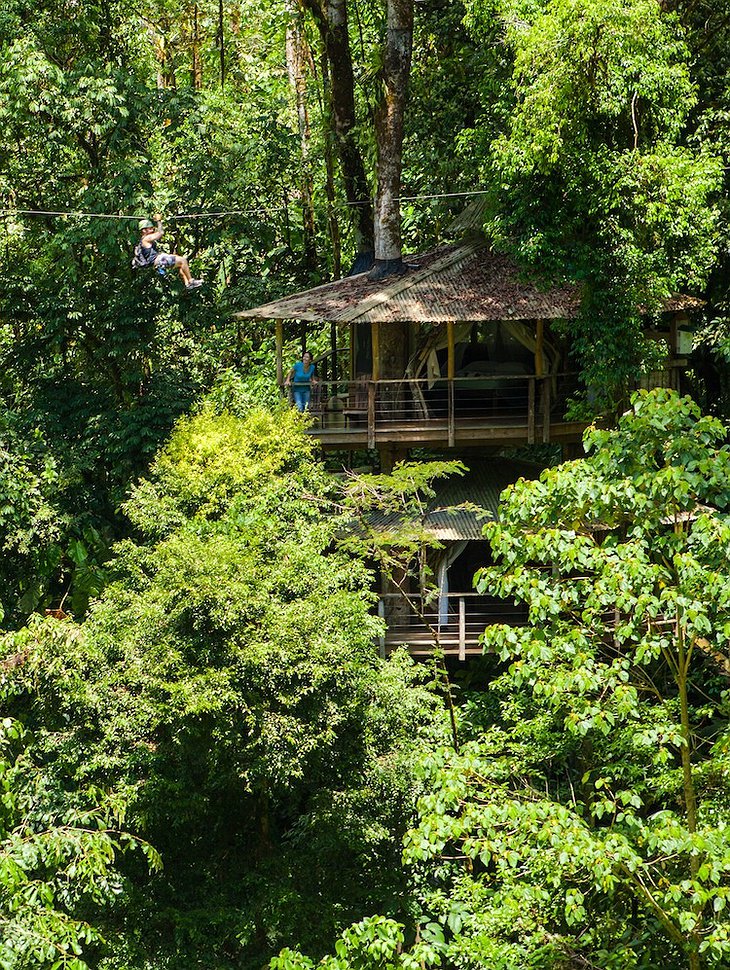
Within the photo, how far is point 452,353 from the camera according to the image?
1596cm

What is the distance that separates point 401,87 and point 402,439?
14.3ft

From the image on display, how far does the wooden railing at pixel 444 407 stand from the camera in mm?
16062

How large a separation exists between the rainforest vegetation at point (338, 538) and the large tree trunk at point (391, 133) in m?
Answer: 0.04

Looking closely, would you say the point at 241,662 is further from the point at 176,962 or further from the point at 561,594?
the point at 561,594

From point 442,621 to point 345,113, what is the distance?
7191 millimetres

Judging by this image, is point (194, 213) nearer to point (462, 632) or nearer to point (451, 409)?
point (451, 409)

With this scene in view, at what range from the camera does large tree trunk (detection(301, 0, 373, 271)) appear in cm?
1836

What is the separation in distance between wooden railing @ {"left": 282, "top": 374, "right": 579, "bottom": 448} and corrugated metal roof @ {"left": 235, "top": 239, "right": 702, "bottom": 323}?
0.78m

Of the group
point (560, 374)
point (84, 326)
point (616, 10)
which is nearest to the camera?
point (616, 10)

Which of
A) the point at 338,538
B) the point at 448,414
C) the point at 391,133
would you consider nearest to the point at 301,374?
the point at 448,414

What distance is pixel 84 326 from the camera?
18.7 m

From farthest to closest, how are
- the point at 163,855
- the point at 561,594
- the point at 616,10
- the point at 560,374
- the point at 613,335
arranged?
the point at 560,374 → the point at 613,335 → the point at 616,10 → the point at 163,855 → the point at 561,594

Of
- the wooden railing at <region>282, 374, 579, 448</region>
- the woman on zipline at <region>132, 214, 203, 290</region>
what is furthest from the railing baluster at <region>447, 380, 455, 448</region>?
the woman on zipline at <region>132, 214, 203, 290</region>

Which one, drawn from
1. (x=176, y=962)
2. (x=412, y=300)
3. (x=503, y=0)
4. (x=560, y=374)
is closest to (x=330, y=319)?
(x=412, y=300)
